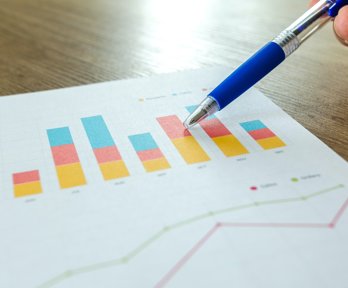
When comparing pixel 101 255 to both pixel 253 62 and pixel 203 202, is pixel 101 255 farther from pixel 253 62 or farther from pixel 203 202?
pixel 253 62

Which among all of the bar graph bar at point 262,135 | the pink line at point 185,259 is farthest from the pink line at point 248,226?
the bar graph bar at point 262,135

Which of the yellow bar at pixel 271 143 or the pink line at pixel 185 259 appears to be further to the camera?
the yellow bar at pixel 271 143

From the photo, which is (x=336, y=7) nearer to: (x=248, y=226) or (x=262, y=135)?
(x=262, y=135)

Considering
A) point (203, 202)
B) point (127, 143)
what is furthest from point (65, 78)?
point (203, 202)

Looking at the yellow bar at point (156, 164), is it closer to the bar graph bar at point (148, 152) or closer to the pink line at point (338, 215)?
the bar graph bar at point (148, 152)

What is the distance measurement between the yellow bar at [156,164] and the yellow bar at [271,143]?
0.10 m

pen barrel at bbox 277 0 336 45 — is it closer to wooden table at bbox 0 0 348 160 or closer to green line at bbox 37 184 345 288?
wooden table at bbox 0 0 348 160

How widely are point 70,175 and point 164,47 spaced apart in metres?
0.39

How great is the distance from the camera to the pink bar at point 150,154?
18.1 inches

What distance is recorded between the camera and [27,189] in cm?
42

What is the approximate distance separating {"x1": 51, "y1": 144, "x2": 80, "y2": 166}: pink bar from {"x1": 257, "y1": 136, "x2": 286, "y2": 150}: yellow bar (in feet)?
0.58

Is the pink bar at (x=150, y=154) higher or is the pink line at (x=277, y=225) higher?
the pink bar at (x=150, y=154)

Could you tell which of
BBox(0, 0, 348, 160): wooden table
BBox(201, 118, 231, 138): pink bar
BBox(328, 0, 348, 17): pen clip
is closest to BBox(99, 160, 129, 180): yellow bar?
BBox(201, 118, 231, 138): pink bar

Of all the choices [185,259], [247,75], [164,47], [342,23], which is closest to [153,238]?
[185,259]
